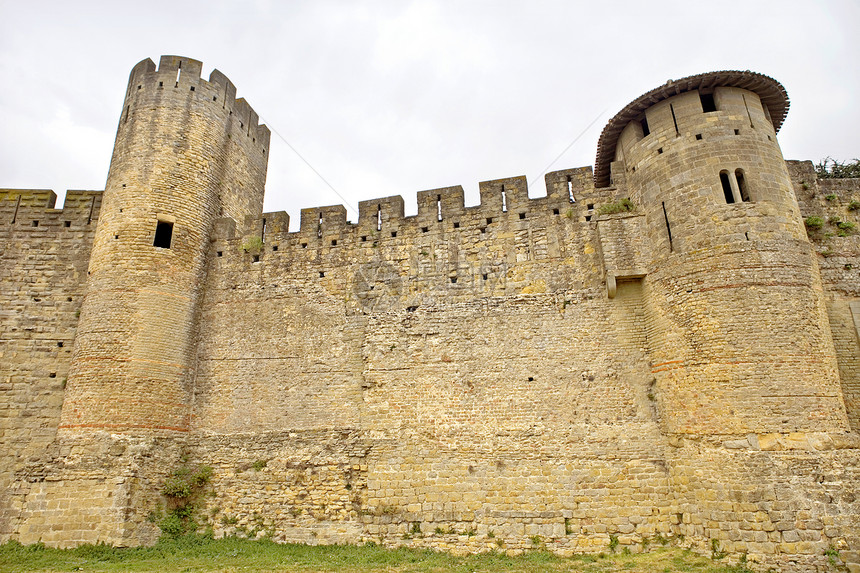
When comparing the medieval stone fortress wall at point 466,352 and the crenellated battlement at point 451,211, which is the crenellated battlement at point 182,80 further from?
the crenellated battlement at point 451,211

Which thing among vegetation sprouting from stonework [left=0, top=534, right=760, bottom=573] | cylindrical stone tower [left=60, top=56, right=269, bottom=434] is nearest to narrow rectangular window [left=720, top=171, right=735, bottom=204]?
vegetation sprouting from stonework [left=0, top=534, right=760, bottom=573]

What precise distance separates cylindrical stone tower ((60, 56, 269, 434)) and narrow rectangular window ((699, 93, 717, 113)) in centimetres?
1216

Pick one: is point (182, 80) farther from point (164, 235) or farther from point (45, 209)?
point (45, 209)

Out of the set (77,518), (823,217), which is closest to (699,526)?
(823,217)

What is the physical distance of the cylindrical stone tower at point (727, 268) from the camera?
8867 millimetres

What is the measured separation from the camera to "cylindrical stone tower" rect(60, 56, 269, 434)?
1142cm

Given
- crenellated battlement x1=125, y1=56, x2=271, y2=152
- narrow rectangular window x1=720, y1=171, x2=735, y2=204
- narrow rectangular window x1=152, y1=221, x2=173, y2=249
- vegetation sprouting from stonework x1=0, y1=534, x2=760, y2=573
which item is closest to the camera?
vegetation sprouting from stonework x1=0, y1=534, x2=760, y2=573

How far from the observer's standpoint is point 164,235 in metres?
13.3

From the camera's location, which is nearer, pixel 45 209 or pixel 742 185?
pixel 742 185

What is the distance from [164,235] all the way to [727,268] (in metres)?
12.8

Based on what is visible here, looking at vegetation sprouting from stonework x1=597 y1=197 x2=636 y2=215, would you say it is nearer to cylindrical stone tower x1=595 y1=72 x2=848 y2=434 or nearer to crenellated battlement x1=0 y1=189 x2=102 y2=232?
cylindrical stone tower x1=595 y1=72 x2=848 y2=434

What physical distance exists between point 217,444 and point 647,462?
9107 mm

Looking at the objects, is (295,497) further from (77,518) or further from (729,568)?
(729,568)

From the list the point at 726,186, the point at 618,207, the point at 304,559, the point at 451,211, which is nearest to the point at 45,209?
the point at 451,211
